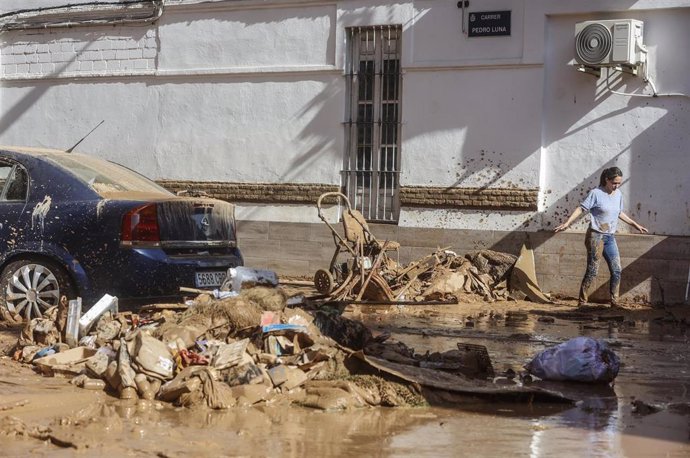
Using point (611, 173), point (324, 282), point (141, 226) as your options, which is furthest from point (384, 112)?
point (141, 226)

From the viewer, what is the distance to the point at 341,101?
53.9ft

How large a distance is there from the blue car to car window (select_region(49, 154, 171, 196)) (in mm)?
17

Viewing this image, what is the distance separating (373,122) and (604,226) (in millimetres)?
3766

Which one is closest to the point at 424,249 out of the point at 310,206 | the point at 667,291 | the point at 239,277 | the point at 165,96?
the point at 310,206

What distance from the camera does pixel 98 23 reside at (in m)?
18.2

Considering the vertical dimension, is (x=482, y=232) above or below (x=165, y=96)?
below

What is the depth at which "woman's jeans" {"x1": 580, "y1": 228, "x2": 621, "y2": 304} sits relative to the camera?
1426cm

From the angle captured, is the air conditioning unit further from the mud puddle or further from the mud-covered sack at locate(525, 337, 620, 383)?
the mud-covered sack at locate(525, 337, 620, 383)

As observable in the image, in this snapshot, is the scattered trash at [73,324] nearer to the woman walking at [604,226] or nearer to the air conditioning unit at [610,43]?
the woman walking at [604,226]

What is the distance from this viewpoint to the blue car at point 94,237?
9.59 meters

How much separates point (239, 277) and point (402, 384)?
2.73 meters

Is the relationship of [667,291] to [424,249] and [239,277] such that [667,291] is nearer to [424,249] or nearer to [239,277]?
[424,249]

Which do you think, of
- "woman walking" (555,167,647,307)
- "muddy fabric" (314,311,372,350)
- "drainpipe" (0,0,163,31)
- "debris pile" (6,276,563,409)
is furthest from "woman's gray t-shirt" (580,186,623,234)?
"drainpipe" (0,0,163,31)

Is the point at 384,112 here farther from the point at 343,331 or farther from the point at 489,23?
the point at 343,331
